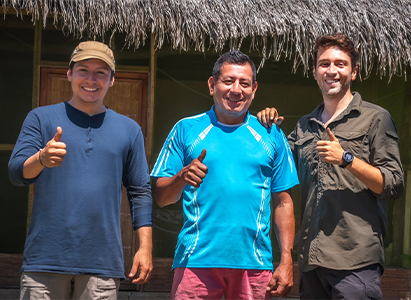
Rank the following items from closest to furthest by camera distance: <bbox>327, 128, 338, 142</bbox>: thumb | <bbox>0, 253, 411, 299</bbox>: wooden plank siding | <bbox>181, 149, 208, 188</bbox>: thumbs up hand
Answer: <bbox>181, 149, 208, 188</bbox>: thumbs up hand → <bbox>327, 128, 338, 142</bbox>: thumb → <bbox>0, 253, 411, 299</bbox>: wooden plank siding

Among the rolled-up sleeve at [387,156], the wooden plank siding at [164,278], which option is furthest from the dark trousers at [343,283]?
the wooden plank siding at [164,278]

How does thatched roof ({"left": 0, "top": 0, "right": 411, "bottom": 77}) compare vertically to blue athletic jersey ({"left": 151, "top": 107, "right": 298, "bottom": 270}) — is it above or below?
above

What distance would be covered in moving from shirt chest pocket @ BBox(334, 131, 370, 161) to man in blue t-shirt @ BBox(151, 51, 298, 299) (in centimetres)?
36

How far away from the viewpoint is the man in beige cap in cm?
263

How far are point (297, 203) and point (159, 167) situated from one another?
3.78 meters

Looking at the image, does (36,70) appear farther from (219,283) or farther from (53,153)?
(219,283)

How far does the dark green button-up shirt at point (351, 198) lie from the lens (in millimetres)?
2969

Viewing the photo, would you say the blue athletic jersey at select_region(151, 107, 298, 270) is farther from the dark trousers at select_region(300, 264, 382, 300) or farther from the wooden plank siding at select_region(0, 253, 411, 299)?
the wooden plank siding at select_region(0, 253, 411, 299)

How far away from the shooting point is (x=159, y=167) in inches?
114

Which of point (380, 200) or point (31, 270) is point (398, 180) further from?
point (31, 270)

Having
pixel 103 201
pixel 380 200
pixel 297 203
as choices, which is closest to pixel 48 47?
pixel 297 203

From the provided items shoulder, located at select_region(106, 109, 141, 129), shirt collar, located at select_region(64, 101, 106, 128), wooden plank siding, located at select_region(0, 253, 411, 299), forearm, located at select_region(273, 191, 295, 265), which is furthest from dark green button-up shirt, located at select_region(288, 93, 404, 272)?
wooden plank siding, located at select_region(0, 253, 411, 299)

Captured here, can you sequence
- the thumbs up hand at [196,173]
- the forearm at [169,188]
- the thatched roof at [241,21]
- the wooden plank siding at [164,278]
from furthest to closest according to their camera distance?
1. the wooden plank siding at [164,278]
2. the thatched roof at [241,21]
3. the forearm at [169,188]
4. the thumbs up hand at [196,173]

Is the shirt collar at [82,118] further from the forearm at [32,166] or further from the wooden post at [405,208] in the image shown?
the wooden post at [405,208]
